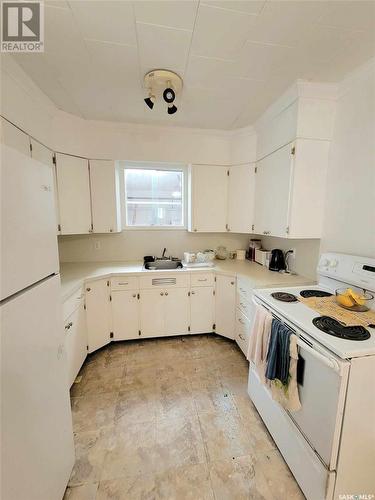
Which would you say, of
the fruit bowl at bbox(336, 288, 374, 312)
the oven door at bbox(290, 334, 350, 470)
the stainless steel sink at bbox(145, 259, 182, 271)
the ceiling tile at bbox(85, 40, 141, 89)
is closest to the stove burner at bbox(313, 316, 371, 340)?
the oven door at bbox(290, 334, 350, 470)

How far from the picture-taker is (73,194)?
238 cm

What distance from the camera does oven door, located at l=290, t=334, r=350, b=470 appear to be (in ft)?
3.20

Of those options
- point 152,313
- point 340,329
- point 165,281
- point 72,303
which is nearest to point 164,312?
point 152,313

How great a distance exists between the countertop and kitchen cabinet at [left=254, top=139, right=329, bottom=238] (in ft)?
1.48

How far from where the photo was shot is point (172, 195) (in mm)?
3041

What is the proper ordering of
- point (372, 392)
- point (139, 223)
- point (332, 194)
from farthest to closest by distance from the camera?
1. point (139, 223)
2. point (332, 194)
3. point (372, 392)

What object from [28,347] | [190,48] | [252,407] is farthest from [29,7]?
[252,407]

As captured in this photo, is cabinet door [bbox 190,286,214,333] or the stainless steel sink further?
the stainless steel sink

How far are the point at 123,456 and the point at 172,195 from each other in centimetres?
270

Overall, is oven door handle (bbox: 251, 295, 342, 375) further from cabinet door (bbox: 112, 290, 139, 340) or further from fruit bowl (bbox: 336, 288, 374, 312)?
cabinet door (bbox: 112, 290, 139, 340)

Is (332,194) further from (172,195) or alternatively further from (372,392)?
(172,195)

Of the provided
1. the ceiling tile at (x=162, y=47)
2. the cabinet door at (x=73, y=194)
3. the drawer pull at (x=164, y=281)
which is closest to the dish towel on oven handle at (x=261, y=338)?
the drawer pull at (x=164, y=281)

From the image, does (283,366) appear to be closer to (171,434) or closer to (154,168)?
(171,434)

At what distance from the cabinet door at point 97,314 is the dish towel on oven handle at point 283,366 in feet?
5.78
